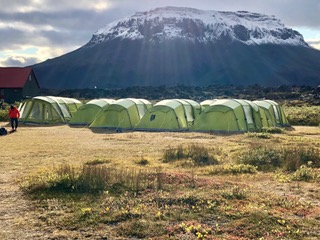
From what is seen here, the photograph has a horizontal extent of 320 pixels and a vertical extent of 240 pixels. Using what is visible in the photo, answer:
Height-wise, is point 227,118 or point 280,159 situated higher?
point 227,118

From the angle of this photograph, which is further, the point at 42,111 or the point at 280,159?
the point at 42,111

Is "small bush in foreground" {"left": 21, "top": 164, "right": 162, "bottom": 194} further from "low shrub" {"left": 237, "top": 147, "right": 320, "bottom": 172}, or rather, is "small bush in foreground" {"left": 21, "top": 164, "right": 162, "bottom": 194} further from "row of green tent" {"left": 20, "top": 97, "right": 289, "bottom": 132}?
"row of green tent" {"left": 20, "top": 97, "right": 289, "bottom": 132}

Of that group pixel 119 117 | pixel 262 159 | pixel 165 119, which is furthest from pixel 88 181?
pixel 119 117

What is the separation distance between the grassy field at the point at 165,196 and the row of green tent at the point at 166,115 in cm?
1005

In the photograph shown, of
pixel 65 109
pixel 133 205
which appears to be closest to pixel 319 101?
pixel 65 109

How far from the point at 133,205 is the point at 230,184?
136 inches

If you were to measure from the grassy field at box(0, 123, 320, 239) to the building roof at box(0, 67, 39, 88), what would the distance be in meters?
45.5

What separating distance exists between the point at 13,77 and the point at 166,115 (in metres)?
40.9

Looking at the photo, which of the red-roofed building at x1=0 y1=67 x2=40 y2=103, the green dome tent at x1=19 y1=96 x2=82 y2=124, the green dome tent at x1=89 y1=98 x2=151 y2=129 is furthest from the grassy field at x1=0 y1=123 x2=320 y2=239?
the red-roofed building at x1=0 y1=67 x2=40 y2=103

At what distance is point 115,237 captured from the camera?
7805mm

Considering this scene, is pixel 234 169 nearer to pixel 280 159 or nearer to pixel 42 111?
pixel 280 159

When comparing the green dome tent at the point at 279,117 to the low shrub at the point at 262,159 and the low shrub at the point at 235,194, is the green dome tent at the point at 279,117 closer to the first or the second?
the low shrub at the point at 262,159

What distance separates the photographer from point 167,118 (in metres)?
28.8

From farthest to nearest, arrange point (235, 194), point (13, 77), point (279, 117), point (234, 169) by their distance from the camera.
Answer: point (13, 77), point (279, 117), point (234, 169), point (235, 194)
